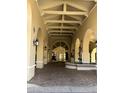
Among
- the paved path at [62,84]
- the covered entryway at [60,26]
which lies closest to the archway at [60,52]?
the covered entryway at [60,26]

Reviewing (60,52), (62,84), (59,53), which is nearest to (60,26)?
(62,84)

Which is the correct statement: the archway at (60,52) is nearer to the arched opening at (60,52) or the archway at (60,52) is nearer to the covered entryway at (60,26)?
the arched opening at (60,52)

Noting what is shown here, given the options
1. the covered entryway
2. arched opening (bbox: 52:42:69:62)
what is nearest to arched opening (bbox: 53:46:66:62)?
arched opening (bbox: 52:42:69:62)

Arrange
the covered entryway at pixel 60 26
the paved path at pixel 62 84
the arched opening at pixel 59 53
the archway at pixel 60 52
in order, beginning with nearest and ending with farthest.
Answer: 1. the paved path at pixel 62 84
2. the covered entryway at pixel 60 26
3. the archway at pixel 60 52
4. the arched opening at pixel 59 53

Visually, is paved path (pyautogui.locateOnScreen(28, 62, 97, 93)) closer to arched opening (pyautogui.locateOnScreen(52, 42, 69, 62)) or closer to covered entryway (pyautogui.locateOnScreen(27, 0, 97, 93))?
covered entryway (pyautogui.locateOnScreen(27, 0, 97, 93))

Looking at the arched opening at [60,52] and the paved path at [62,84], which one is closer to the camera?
the paved path at [62,84]

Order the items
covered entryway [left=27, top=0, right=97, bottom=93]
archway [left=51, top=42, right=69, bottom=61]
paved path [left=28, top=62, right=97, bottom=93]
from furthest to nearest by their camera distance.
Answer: archway [left=51, top=42, right=69, bottom=61] < covered entryway [left=27, top=0, right=97, bottom=93] < paved path [left=28, top=62, right=97, bottom=93]

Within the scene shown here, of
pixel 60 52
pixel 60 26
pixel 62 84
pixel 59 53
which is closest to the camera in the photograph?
pixel 62 84

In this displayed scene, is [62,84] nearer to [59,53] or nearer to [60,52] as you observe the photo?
[60,52]

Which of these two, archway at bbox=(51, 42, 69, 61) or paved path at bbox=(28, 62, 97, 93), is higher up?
archway at bbox=(51, 42, 69, 61)
